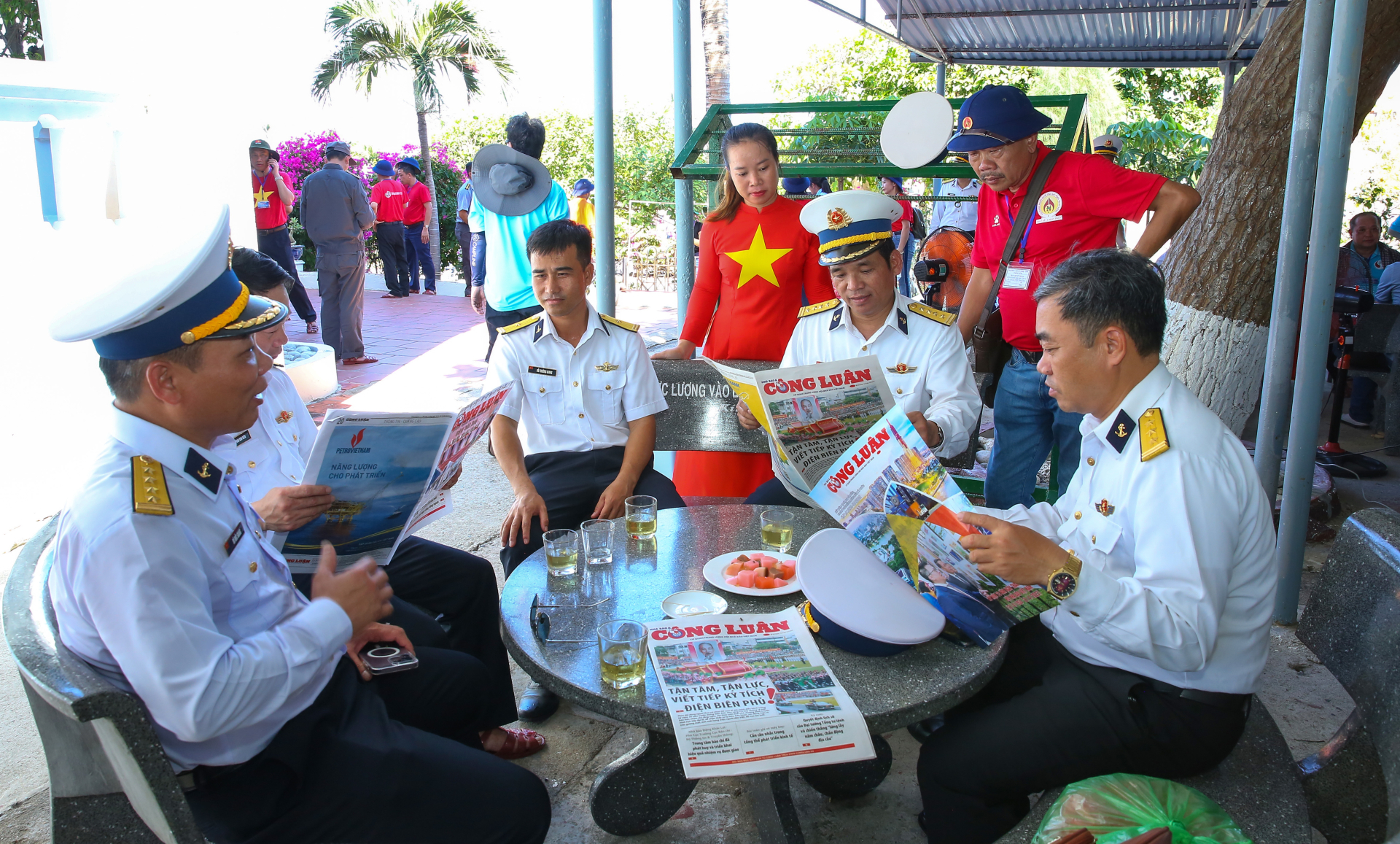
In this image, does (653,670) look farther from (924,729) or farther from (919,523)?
(924,729)

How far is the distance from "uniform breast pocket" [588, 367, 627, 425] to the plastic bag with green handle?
211cm

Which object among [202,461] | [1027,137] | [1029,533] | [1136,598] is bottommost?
[1136,598]

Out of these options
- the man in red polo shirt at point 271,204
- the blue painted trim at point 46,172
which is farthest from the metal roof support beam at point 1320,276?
the man in red polo shirt at point 271,204

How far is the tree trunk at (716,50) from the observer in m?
8.84

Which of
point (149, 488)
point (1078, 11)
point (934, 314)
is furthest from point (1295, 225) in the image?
point (1078, 11)

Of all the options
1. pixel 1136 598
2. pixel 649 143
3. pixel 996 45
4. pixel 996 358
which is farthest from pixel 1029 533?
pixel 649 143

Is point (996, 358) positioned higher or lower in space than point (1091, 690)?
higher

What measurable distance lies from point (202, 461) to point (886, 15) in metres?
6.79

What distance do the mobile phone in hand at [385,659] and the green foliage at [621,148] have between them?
1701 cm

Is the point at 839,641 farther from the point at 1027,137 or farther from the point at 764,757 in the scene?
Answer: the point at 1027,137

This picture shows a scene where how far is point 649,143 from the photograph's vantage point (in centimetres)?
2008

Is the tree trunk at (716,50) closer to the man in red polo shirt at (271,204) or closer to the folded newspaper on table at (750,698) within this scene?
the man in red polo shirt at (271,204)

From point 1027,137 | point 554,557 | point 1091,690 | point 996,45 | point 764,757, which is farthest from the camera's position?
point 996,45

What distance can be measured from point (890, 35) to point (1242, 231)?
4122 millimetres
